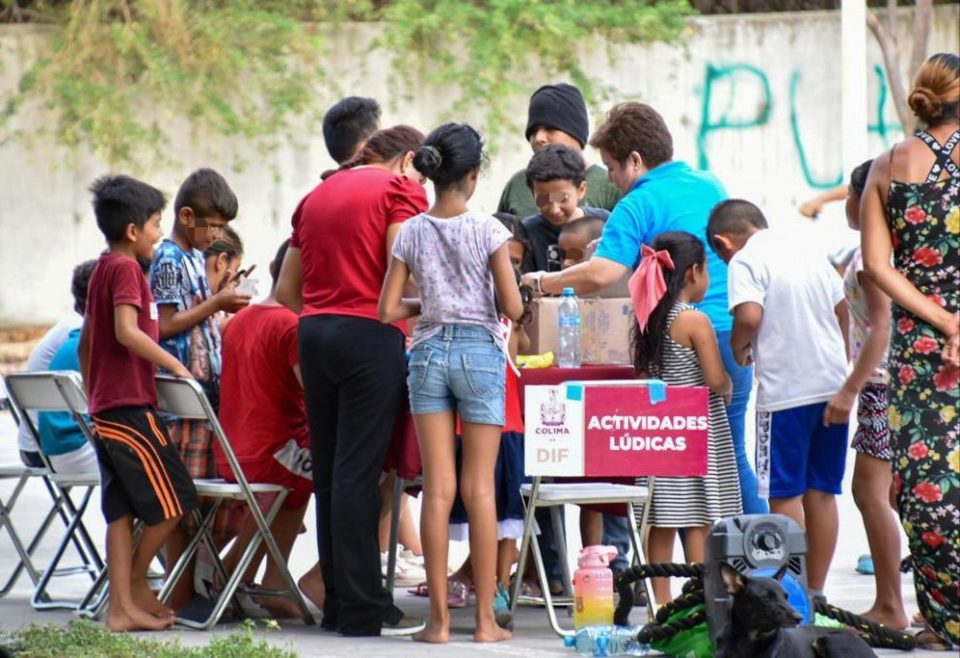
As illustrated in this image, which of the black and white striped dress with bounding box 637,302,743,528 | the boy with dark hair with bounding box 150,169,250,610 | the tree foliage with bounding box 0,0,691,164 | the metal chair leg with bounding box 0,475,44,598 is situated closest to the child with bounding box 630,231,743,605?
the black and white striped dress with bounding box 637,302,743,528

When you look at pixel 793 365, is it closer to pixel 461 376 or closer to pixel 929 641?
pixel 929 641

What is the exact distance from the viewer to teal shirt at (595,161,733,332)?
683 cm

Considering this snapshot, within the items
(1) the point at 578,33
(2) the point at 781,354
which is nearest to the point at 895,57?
(1) the point at 578,33

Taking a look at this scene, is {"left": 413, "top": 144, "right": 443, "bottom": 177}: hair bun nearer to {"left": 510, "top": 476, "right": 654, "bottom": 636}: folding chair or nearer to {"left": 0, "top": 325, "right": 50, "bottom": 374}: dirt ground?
{"left": 510, "top": 476, "right": 654, "bottom": 636}: folding chair

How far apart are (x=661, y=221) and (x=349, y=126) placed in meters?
1.27

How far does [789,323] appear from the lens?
6469 millimetres

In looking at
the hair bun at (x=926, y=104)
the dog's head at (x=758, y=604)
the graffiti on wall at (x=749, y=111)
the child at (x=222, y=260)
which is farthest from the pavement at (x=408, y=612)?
the graffiti on wall at (x=749, y=111)

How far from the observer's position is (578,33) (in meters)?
16.5

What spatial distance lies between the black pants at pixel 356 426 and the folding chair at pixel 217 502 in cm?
32

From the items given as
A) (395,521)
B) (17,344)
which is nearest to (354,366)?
(395,521)

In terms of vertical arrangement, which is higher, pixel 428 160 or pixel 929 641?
pixel 428 160

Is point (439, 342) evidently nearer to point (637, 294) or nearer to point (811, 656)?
point (637, 294)

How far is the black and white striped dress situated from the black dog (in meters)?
1.21

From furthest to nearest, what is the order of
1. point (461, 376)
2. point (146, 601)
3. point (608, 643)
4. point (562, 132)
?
1. point (562, 132)
2. point (146, 601)
3. point (461, 376)
4. point (608, 643)
